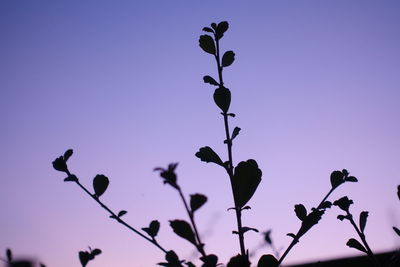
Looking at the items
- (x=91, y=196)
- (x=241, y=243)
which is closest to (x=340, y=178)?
(x=241, y=243)

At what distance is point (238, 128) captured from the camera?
166 centimetres

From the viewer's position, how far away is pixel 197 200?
101 cm

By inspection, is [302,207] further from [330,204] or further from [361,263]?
[361,263]

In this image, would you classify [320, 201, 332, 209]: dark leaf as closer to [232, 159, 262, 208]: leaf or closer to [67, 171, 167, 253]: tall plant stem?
[232, 159, 262, 208]: leaf

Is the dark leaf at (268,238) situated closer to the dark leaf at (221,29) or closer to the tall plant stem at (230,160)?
the tall plant stem at (230,160)

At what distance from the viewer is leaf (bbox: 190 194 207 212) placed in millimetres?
1009

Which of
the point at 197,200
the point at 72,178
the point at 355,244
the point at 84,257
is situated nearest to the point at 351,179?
the point at 355,244

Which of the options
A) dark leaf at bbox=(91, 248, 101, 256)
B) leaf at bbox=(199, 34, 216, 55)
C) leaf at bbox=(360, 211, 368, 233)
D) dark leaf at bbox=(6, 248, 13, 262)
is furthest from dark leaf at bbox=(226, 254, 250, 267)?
dark leaf at bbox=(6, 248, 13, 262)

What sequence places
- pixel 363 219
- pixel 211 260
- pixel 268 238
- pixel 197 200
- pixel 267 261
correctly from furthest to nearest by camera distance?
pixel 268 238 → pixel 363 219 → pixel 267 261 → pixel 211 260 → pixel 197 200

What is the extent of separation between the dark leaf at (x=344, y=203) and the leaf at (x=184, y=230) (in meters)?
0.95

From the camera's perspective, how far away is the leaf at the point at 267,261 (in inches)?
57.3

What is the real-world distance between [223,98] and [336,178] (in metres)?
0.76

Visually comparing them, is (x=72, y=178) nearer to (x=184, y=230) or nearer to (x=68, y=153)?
(x=68, y=153)

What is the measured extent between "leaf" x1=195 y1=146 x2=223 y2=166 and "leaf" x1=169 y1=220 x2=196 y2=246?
2.00 ft
